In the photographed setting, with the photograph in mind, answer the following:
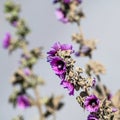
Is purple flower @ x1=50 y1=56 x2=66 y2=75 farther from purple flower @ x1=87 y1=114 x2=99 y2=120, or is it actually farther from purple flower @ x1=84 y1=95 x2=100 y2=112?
purple flower @ x1=87 y1=114 x2=99 y2=120

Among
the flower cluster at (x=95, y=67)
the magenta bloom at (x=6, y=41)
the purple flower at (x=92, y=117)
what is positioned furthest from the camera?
the magenta bloom at (x=6, y=41)

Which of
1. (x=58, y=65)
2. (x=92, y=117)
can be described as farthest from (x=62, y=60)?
(x=92, y=117)

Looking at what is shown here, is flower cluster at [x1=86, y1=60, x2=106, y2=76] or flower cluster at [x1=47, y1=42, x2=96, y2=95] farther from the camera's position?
flower cluster at [x1=86, y1=60, x2=106, y2=76]

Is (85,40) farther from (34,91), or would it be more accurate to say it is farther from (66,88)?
(66,88)

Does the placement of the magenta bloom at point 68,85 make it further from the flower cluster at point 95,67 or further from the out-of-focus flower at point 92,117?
the flower cluster at point 95,67

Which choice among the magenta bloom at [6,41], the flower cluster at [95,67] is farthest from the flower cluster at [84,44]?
the magenta bloom at [6,41]

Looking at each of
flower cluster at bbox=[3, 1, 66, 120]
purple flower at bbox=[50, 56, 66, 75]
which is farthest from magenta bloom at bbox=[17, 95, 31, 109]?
purple flower at bbox=[50, 56, 66, 75]
